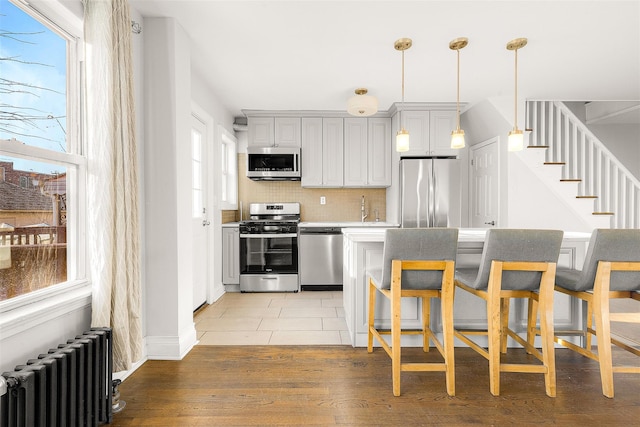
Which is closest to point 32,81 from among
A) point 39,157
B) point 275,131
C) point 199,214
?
point 39,157

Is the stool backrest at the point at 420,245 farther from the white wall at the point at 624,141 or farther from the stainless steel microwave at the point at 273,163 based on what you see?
the white wall at the point at 624,141

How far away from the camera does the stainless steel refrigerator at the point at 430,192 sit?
4457 millimetres

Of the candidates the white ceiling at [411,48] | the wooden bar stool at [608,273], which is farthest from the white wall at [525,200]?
the wooden bar stool at [608,273]

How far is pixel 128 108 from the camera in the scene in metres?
2.05

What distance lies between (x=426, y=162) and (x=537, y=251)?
2.66 m

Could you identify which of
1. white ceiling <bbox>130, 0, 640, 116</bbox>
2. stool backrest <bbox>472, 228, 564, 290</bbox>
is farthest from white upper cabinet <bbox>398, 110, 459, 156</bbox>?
stool backrest <bbox>472, 228, 564, 290</bbox>

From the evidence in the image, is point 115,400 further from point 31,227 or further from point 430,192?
point 430,192

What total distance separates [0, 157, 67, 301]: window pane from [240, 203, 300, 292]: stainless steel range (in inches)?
103

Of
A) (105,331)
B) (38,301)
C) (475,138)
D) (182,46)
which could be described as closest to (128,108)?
(182,46)

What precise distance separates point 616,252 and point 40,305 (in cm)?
310

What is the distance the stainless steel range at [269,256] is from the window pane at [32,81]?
107 inches

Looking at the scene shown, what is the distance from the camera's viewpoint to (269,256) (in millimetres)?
4449

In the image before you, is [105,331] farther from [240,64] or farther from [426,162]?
[426,162]

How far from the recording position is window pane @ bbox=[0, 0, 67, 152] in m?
1.48
